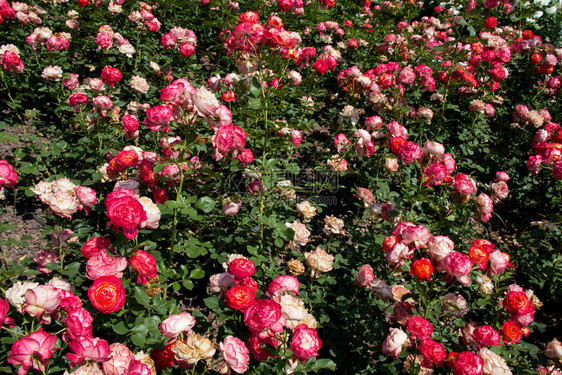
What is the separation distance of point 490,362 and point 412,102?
8.55 feet

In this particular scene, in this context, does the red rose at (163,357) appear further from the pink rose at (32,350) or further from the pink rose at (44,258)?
the pink rose at (44,258)

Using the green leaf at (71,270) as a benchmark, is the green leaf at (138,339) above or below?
above

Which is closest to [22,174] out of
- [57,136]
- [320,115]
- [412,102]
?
[57,136]

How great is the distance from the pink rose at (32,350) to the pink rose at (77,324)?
1.9 inches

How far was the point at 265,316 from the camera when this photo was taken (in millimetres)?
1049

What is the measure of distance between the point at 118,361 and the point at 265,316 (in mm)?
454

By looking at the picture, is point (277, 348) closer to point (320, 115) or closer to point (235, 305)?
point (235, 305)

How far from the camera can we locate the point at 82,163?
225 centimetres

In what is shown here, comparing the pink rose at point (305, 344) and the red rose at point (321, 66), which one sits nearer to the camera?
the pink rose at point (305, 344)

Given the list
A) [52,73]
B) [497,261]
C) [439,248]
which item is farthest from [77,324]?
[52,73]

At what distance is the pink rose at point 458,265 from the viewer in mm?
1275

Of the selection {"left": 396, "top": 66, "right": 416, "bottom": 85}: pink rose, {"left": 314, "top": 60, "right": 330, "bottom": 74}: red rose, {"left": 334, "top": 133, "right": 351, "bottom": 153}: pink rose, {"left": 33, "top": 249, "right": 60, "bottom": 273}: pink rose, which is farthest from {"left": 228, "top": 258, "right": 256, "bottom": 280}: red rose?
{"left": 396, "top": 66, "right": 416, "bottom": 85}: pink rose

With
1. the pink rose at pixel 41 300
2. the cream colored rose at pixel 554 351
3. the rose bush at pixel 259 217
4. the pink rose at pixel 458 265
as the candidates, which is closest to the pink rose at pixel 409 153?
the rose bush at pixel 259 217

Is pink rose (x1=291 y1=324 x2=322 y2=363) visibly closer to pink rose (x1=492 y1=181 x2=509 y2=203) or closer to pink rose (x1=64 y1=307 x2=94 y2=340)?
pink rose (x1=64 y1=307 x2=94 y2=340)
